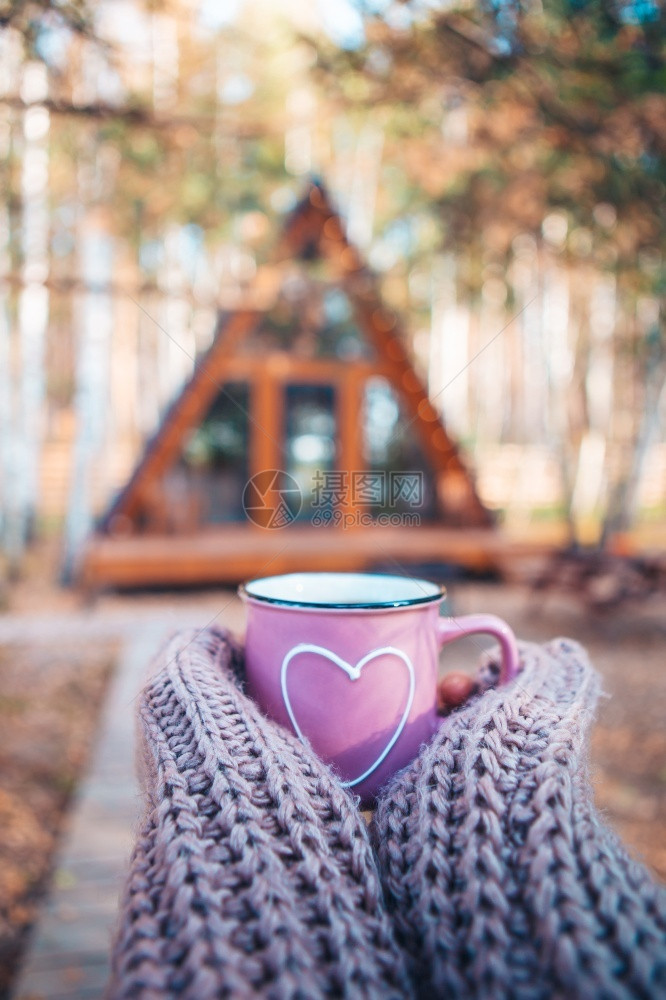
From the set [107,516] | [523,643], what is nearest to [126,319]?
[107,516]

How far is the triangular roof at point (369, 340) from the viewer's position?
5762mm

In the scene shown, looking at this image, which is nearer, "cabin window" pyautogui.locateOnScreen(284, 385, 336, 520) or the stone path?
the stone path

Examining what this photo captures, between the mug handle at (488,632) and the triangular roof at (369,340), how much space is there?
474 cm

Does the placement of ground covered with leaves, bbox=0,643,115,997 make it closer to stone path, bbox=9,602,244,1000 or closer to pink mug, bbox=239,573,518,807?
stone path, bbox=9,602,244,1000

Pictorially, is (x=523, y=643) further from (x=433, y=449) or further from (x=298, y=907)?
(x=433, y=449)

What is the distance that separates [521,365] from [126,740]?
1809 centimetres

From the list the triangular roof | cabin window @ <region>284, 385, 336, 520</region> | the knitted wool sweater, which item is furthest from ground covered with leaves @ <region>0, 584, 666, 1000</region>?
cabin window @ <region>284, 385, 336, 520</region>

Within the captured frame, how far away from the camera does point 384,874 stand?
546 millimetres

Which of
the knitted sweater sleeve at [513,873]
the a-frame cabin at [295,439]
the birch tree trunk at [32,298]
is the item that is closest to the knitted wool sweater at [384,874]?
the knitted sweater sleeve at [513,873]

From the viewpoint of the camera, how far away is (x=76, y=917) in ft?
5.74

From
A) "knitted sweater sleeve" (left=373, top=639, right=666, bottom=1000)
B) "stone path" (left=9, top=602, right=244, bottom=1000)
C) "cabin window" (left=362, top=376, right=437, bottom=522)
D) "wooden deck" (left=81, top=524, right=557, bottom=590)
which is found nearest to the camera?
"knitted sweater sleeve" (left=373, top=639, right=666, bottom=1000)

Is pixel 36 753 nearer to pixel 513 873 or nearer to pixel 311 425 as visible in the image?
pixel 513 873

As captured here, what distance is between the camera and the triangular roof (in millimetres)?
5762

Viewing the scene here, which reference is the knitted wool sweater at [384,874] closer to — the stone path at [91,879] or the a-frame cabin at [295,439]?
the stone path at [91,879]
